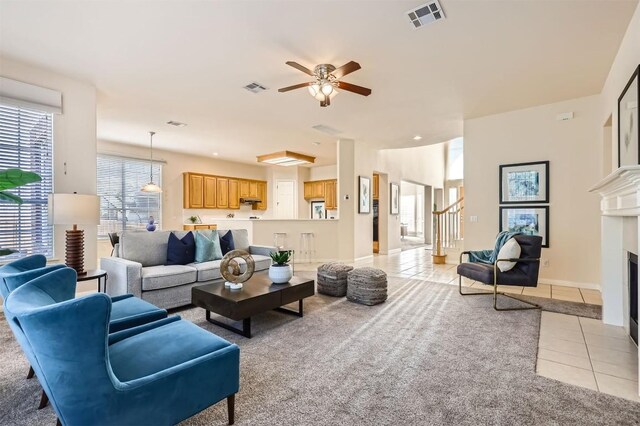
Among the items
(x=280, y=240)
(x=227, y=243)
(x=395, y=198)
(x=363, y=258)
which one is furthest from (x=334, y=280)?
(x=395, y=198)

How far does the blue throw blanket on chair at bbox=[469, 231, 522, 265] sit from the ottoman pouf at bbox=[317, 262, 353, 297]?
5.86ft

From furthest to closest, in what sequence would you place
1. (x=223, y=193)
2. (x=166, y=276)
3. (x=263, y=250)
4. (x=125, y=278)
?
(x=223, y=193) < (x=263, y=250) < (x=166, y=276) < (x=125, y=278)

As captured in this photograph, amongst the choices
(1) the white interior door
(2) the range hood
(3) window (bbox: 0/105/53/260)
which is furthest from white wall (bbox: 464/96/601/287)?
(2) the range hood

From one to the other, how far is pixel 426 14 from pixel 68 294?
3.27 m

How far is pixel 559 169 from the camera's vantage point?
4.72 metres

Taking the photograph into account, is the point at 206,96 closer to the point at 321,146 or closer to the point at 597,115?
the point at 321,146

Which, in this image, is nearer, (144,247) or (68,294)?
(68,294)

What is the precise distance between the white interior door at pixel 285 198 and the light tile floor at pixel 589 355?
8110 millimetres

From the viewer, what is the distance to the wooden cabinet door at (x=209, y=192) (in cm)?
878

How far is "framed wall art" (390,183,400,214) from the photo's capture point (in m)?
8.67

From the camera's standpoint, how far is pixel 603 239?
3.13 metres

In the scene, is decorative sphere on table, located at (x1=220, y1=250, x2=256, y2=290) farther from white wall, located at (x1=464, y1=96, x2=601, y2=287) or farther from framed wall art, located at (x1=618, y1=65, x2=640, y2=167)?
white wall, located at (x1=464, y1=96, x2=601, y2=287)

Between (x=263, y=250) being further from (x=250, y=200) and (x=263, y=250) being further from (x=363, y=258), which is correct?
(x=250, y=200)

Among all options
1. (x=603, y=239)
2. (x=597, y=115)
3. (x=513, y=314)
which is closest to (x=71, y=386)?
(x=513, y=314)
